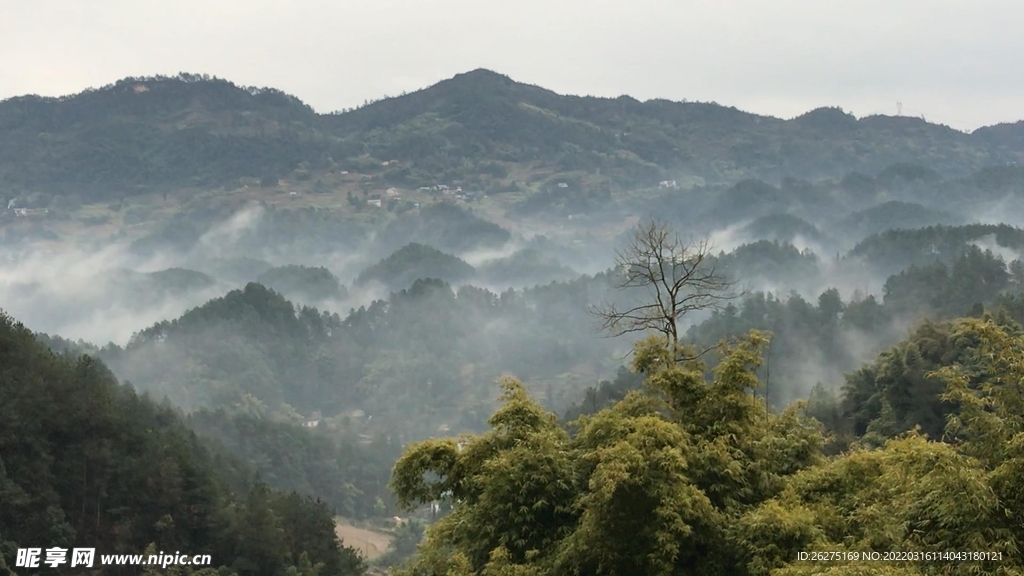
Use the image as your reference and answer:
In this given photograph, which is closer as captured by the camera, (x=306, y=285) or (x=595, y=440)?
(x=595, y=440)

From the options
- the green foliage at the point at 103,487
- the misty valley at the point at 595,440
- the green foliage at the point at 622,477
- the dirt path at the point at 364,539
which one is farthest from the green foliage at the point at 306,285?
the green foliage at the point at 622,477

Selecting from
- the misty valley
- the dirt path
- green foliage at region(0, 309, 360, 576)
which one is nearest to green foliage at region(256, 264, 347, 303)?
the misty valley

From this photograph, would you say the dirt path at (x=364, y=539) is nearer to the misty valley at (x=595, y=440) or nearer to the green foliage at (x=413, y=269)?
the misty valley at (x=595, y=440)

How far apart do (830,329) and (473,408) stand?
47.0 metres

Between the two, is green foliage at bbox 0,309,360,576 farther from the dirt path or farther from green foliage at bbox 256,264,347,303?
green foliage at bbox 256,264,347,303

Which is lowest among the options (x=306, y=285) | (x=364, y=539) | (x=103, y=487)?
(x=364, y=539)

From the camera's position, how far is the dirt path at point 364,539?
66.6 m

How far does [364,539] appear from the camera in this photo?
7031 cm

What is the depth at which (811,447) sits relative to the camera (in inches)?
515

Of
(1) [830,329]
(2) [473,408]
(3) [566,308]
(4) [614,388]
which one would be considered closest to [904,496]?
(4) [614,388]

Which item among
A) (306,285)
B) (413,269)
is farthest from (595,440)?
(413,269)

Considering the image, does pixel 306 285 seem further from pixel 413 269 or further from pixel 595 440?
pixel 595 440

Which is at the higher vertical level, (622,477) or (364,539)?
(622,477)

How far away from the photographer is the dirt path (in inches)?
2623
